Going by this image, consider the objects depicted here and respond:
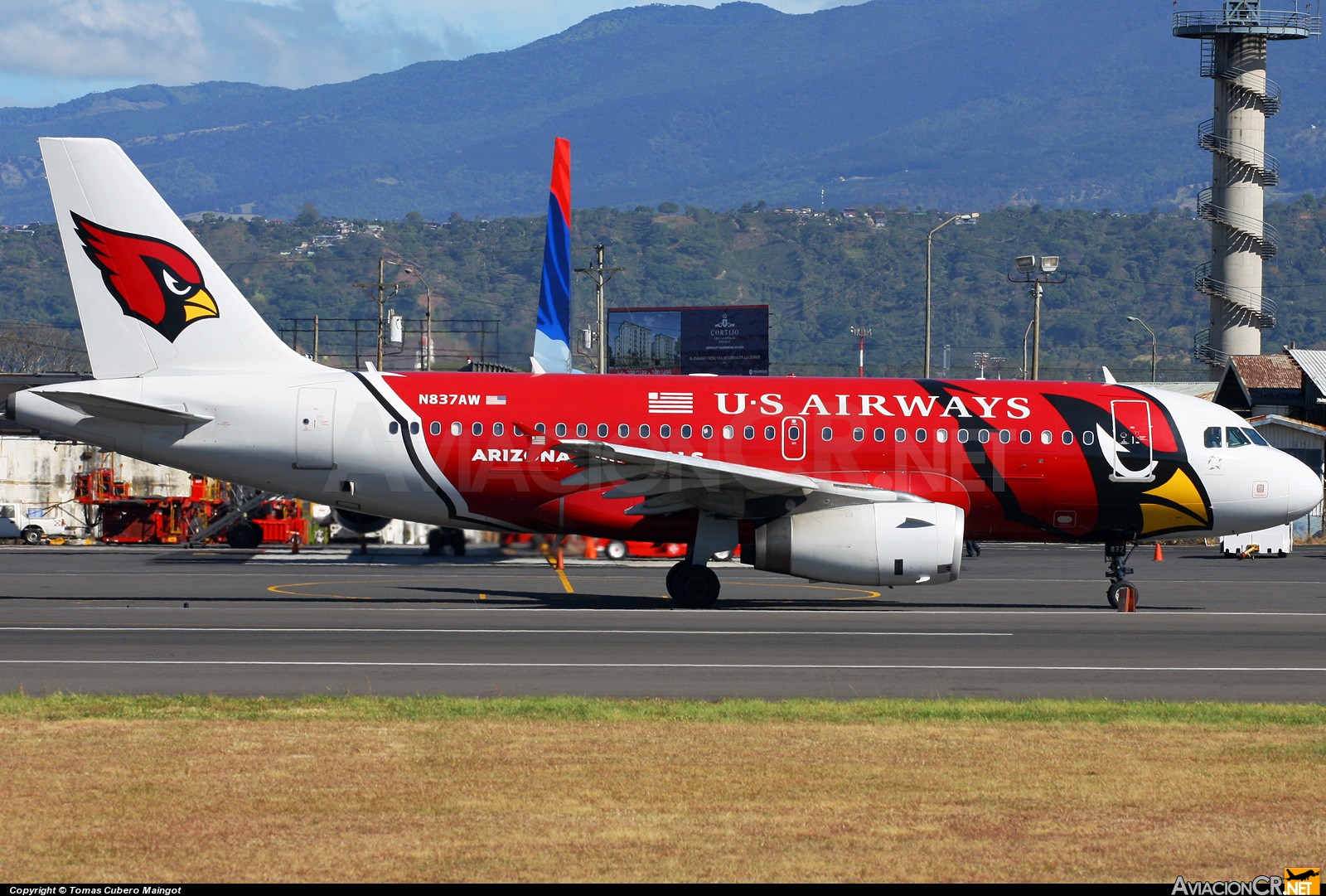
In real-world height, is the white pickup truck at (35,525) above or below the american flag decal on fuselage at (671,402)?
below

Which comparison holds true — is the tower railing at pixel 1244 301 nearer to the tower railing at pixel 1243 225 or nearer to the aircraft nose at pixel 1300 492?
the tower railing at pixel 1243 225

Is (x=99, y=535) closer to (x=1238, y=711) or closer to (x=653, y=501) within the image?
(x=653, y=501)

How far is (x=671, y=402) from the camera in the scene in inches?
1089

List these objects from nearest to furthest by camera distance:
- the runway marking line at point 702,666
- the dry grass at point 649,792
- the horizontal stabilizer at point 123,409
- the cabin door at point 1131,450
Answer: the dry grass at point 649,792 → the runway marking line at point 702,666 → the horizontal stabilizer at point 123,409 → the cabin door at point 1131,450

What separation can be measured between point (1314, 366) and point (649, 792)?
6069 cm

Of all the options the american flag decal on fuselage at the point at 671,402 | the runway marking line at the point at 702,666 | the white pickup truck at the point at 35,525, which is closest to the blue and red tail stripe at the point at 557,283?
the american flag decal on fuselage at the point at 671,402

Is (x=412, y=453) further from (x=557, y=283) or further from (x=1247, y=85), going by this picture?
(x=1247, y=85)

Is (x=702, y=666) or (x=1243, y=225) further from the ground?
(x=1243, y=225)

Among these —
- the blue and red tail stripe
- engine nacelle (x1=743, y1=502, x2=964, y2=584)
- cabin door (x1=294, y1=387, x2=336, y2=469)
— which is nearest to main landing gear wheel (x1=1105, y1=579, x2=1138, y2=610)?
engine nacelle (x1=743, y1=502, x2=964, y2=584)

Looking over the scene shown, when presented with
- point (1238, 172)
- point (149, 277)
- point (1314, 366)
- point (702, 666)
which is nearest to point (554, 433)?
point (149, 277)

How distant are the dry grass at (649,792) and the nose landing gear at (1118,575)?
11909 mm

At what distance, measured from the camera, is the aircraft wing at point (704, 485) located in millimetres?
25359

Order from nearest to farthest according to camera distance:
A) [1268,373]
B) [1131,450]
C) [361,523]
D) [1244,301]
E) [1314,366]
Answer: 1. [1131,450]
2. [361,523]
3. [1314,366]
4. [1268,373]
5. [1244,301]

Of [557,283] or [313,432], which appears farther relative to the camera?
[557,283]
